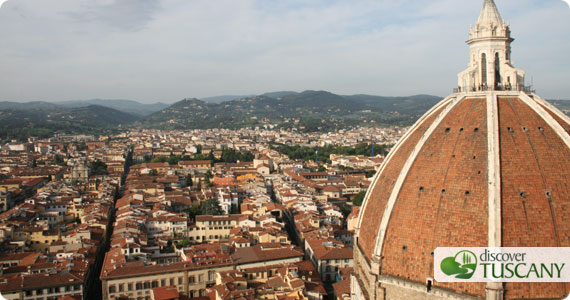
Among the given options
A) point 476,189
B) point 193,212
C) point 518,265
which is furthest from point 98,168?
point 518,265

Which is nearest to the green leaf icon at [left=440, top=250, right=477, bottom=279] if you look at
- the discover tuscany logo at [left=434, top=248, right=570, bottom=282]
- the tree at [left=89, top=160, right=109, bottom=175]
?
the discover tuscany logo at [left=434, top=248, right=570, bottom=282]

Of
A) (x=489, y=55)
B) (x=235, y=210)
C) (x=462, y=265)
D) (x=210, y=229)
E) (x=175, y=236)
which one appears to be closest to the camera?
(x=462, y=265)

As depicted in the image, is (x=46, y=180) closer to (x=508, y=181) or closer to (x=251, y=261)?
(x=251, y=261)

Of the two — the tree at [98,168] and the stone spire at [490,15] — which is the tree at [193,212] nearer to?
the stone spire at [490,15]

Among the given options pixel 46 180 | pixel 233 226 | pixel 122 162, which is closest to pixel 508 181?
pixel 233 226

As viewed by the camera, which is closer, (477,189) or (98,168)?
(477,189)

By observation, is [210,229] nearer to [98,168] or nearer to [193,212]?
[193,212]
